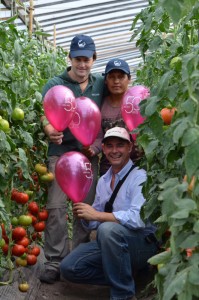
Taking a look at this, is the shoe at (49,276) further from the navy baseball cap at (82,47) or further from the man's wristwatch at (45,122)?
the navy baseball cap at (82,47)

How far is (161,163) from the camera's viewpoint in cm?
242

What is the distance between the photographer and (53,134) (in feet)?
10.5

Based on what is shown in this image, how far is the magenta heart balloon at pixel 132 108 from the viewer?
308 centimetres

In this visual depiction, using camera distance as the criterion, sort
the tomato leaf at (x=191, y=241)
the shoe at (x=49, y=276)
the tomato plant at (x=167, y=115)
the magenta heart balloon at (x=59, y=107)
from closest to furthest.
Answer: the tomato leaf at (x=191, y=241), the tomato plant at (x=167, y=115), the magenta heart balloon at (x=59, y=107), the shoe at (x=49, y=276)

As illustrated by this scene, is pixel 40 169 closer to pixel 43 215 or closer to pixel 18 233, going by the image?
pixel 43 215

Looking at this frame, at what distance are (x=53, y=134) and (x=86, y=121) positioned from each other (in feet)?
0.66

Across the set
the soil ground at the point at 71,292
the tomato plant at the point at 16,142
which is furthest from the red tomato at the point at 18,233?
the soil ground at the point at 71,292

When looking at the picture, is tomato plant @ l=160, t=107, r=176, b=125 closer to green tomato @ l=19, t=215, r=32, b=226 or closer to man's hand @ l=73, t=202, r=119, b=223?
man's hand @ l=73, t=202, r=119, b=223

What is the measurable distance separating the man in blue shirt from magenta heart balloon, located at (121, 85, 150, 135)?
0.19ft

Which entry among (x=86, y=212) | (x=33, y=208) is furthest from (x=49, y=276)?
(x=86, y=212)

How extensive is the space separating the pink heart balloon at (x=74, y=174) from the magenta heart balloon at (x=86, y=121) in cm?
14

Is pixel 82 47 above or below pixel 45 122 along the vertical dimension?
above

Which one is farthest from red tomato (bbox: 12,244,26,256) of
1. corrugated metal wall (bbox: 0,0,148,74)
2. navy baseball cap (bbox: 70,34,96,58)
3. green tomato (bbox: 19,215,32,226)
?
corrugated metal wall (bbox: 0,0,148,74)

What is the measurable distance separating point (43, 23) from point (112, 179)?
210 inches
